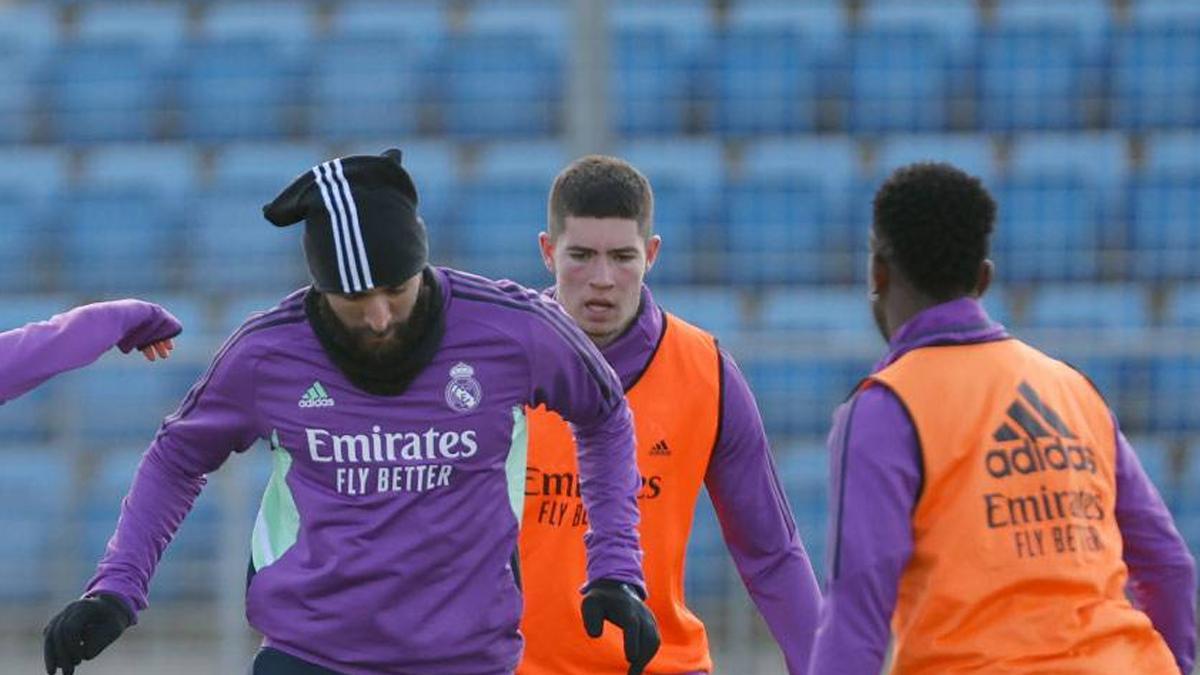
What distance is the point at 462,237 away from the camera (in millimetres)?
10703

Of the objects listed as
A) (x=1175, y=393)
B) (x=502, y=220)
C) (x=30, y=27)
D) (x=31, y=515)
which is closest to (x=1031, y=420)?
(x=1175, y=393)

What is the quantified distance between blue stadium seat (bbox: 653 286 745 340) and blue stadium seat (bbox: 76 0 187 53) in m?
3.08

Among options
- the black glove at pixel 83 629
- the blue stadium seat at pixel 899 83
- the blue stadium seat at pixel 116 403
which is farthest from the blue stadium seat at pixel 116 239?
the black glove at pixel 83 629

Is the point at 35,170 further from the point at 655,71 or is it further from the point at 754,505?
the point at 754,505

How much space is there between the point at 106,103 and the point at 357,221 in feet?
26.5

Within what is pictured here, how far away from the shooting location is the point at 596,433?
4.07 meters

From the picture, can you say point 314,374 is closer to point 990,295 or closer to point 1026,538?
point 1026,538

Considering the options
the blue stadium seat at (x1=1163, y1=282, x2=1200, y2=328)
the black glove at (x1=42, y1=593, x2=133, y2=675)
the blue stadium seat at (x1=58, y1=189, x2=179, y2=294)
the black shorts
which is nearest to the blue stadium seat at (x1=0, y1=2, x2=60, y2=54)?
the blue stadium seat at (x1=58, y1=189, x2=179, y2=294)

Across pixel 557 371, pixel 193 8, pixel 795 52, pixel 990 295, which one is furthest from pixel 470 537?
pixel 193 8

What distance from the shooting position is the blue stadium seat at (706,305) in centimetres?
1009

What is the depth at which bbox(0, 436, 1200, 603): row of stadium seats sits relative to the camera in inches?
346

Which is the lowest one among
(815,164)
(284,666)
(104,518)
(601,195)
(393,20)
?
(104,518)

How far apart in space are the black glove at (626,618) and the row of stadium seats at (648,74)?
7.05 metres

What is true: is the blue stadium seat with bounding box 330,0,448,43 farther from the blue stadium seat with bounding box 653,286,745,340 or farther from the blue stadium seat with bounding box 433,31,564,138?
the blue stadium seat with bounding box 653,286,745,340
